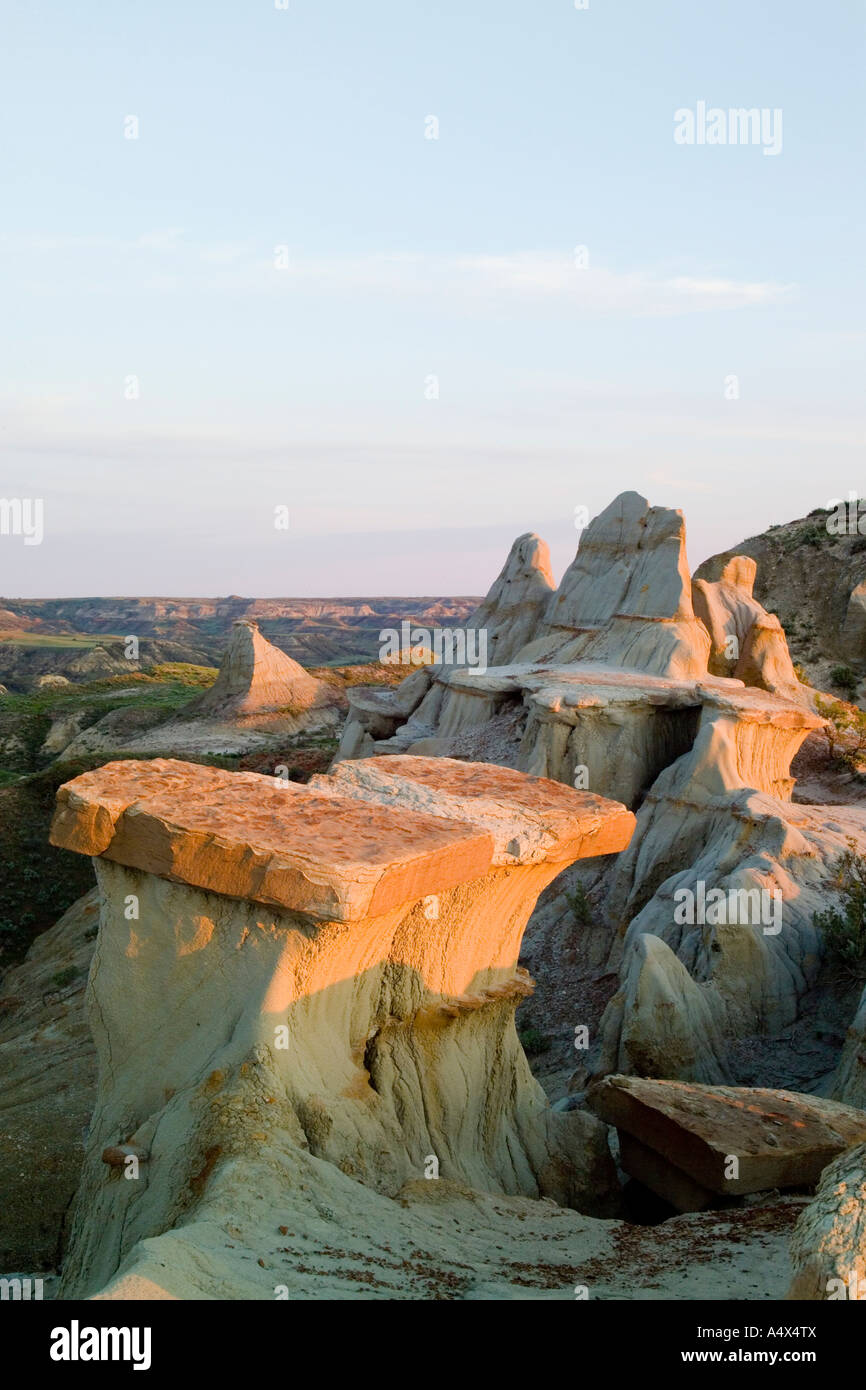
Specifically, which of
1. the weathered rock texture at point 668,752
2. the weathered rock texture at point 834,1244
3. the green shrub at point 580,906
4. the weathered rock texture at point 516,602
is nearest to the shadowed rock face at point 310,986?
the weathered rock texture at point 668,752

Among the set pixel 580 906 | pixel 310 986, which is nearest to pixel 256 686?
pixel 580 906

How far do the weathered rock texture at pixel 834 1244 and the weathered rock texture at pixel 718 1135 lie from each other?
3.45 m

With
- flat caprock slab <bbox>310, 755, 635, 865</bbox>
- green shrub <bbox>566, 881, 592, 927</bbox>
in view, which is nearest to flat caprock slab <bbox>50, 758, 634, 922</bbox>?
flat caprock slab <bbox>310, 755, 635, 865</bbox>

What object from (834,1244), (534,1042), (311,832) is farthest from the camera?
(534,1042)

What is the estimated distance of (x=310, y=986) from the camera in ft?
25.5

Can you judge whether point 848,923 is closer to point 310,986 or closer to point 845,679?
point 310,986

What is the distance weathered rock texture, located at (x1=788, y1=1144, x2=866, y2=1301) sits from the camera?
4.61m

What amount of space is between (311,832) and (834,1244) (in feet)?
14.1

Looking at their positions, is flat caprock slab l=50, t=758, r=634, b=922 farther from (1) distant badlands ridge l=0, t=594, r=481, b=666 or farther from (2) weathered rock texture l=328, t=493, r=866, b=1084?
(1) distant badlands ridge l=0, t=594, r=481, b=666

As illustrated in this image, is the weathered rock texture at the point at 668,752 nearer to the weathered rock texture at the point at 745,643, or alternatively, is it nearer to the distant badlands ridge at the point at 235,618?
the weathered rock texture at the point at 745,643

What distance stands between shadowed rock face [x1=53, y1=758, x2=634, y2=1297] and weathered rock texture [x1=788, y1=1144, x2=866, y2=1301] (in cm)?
285

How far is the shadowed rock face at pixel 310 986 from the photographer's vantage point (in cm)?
720

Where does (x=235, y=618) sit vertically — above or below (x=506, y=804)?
above

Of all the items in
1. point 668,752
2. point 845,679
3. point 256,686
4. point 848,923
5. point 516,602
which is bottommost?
point 848,923
